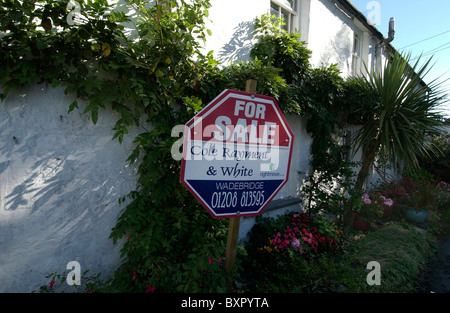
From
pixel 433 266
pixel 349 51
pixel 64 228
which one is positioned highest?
pixel 349 51

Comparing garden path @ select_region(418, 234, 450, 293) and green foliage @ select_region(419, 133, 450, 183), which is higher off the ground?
green foliage @ select_region(419, 133, 450, 183)

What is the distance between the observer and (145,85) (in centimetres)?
229

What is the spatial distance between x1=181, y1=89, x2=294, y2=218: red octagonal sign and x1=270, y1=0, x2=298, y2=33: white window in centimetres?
367

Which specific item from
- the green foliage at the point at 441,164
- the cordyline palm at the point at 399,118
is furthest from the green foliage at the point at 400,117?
the green foliage at the point at 441,164

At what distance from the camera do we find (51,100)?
208 centimetres

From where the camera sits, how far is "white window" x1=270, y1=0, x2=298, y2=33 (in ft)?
14.9

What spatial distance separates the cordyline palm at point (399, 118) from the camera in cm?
458

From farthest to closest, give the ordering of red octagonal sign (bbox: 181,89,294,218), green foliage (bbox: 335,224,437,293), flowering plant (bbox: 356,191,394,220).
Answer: flowering plant (bbox: 356,191,394,220)
green foliage (bbox: 335,224,437,293)
red octagonal sign (bbox: 181,89,294,218)

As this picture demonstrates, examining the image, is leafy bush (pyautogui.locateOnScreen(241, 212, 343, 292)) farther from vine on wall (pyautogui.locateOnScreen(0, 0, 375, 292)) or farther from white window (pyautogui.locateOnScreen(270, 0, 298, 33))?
white window (pyautogui.locateOnScreen(270, 0, 298, 33))

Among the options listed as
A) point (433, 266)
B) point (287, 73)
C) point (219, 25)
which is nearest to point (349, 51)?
point (287, 73)

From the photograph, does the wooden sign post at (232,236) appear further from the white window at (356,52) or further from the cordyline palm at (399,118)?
the white window at (356,52)

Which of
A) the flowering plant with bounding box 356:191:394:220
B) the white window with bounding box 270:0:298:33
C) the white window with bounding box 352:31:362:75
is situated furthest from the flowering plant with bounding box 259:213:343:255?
the white window with bounding box 352:31:362:75
